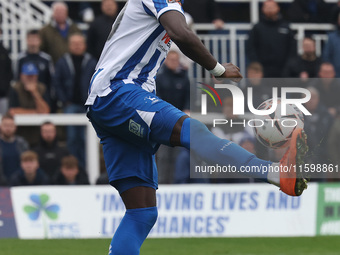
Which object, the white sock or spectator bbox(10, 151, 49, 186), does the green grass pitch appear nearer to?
spectator bbox(10, 151, 49, 186)

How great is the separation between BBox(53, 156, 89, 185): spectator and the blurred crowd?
0.05 feet

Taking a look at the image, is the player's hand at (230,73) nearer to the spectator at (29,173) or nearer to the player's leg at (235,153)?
the player's leg at (235,153)

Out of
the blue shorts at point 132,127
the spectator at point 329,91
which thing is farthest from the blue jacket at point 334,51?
the blue shorts at point 132,127

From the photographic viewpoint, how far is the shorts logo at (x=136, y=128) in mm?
5207

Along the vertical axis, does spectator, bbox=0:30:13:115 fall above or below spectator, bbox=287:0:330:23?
below

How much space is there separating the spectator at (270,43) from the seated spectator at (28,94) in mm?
3255

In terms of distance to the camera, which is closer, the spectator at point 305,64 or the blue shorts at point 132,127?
the blue shorts at point 132,127

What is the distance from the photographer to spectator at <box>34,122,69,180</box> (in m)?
11.5

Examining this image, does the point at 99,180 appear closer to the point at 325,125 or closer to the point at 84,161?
the point at 84,161

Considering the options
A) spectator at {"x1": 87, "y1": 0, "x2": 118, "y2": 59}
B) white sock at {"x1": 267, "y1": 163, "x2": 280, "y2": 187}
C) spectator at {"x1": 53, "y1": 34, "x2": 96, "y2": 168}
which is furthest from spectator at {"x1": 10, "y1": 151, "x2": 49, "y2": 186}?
white sock at {"x1": 267, "y1": 163, "x2": 280, "y2": 187}

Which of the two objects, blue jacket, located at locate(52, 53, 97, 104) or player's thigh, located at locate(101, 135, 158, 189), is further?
blue jacket, located at locate(52, 53, 97, 104)

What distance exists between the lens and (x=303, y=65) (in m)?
12.4

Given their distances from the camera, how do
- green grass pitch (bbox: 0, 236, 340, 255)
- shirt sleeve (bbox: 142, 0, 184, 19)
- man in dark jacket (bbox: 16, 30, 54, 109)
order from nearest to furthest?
shirt sleeve (bbox: 142, 0, 184, 19) → green grass pitch (bbox: 0, 236, 340, 255) → man in dark jacket (bbox: 16, 30, 54, 109)

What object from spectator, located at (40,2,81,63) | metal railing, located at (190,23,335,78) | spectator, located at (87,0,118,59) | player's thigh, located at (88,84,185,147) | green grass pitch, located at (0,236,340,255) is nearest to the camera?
player's thigh, located at (88,84,185,147)
